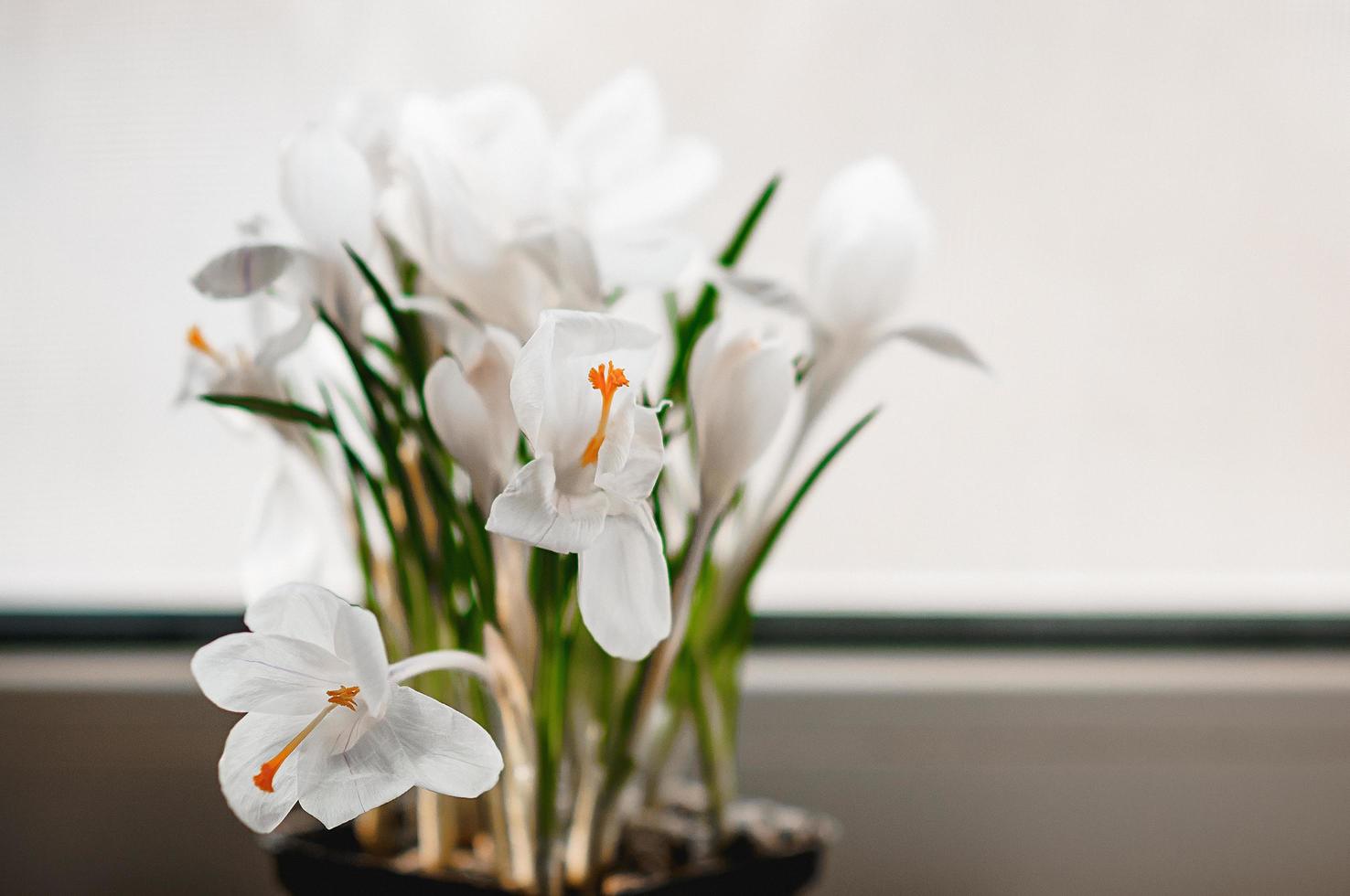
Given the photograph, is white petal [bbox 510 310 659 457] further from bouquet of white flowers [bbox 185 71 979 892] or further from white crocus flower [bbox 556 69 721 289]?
white crocus flower [bbox 556 69 721 289]

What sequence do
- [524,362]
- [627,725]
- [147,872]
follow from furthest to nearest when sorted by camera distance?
[147,872], [627,725], [524,362]

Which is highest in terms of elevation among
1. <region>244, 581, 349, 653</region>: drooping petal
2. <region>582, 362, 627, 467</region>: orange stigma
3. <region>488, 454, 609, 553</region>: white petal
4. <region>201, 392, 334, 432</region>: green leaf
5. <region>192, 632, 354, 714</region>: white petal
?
<region>582, 362, 627, 467</region>: orange stigma

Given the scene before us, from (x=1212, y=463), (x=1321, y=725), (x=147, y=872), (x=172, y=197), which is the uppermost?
(x=172, y=197)

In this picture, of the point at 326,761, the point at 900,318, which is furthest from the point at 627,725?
the point at 900,318

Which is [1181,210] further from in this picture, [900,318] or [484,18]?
[484,18]

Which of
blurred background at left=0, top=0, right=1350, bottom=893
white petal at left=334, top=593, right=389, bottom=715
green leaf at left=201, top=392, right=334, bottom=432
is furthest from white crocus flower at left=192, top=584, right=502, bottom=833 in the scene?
blurred background at left=0, top=0, right=1350, bottom=893

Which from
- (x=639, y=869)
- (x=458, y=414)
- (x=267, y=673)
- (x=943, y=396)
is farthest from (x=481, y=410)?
(x=943, y=396)
